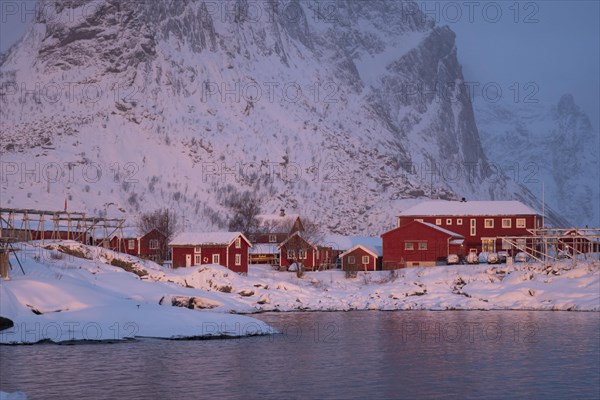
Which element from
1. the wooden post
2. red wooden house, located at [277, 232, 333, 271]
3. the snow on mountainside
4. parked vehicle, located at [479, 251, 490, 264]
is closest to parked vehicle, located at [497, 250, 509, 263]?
parked vehicle, located at [479, 251, 490, 264]

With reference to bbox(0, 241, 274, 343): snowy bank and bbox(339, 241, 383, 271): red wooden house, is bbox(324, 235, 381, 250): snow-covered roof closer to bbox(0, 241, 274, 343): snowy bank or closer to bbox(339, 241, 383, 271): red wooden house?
bbox(339, 241, 383, 271): red wooden house

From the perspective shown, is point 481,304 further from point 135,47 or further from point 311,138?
point 135,47

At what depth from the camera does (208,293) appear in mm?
56656

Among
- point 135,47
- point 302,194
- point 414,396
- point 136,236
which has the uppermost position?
point 135,47

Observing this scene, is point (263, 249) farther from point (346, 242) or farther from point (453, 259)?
point (453, 259)

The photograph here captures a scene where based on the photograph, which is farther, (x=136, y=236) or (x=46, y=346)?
(x=136, y=236)

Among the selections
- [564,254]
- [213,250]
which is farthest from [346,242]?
[564,254]

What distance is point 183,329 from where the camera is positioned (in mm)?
38844

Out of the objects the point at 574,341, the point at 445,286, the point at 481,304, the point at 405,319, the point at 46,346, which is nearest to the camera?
the point at 46,346

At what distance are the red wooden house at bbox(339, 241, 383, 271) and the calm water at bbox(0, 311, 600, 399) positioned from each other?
1736 inches

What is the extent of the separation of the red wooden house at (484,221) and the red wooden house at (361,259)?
668 centimetres

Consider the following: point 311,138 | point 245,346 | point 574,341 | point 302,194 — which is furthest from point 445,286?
point 311,138

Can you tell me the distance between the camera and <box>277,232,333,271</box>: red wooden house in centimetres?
9100

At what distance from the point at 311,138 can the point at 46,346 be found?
150813mm
